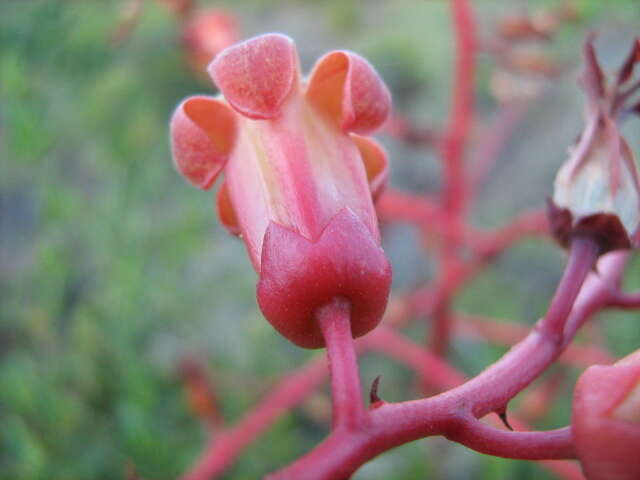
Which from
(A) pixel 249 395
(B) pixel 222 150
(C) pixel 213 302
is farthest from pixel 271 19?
(B) pixel 222 150

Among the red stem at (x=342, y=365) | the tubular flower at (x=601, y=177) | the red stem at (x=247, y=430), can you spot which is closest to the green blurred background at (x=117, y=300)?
the red stem at (x=247, y=430)

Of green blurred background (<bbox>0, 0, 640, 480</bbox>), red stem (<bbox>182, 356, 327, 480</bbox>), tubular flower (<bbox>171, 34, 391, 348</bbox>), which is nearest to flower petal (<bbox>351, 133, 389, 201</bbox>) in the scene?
tubular flower (<bbox>171, 34, 391, 348</bbox>)

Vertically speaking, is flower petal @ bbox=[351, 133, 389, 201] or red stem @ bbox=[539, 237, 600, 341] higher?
flower petal @ bbox=[351, 133, 389, 201]

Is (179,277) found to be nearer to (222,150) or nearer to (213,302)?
(213,302)

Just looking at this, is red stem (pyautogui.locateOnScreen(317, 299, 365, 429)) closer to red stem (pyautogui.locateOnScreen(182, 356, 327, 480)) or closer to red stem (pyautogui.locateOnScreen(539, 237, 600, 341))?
red stem (pyautogui.locateOnScreen(539, 237, 600, 341))

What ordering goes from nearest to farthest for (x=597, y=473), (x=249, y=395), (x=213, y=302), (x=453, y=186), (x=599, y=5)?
(x=597, y=473) < (x=599, y=5) < (x=453, y=186) < (x=249, y=395) < (x=213, y=302)

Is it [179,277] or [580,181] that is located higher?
[580,181]

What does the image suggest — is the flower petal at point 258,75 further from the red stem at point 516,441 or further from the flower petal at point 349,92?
the red stem at point 516,441
